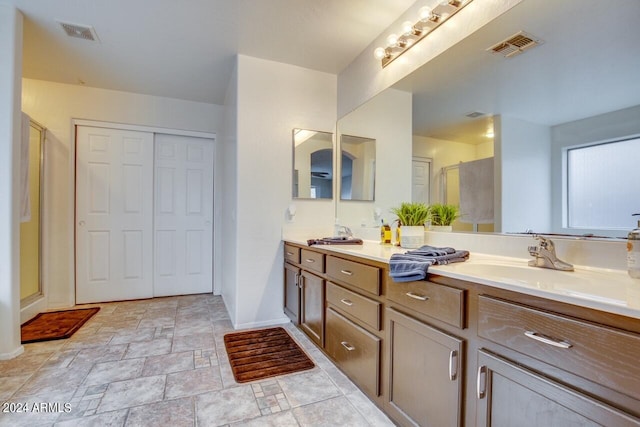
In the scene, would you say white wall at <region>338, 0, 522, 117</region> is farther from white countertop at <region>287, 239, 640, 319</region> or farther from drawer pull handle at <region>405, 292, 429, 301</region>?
drawer pull handle at <region>405, 292, 429, 301</region>

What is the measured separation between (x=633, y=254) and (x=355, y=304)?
1154mm

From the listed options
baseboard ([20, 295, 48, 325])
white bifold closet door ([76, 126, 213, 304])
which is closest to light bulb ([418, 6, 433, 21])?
white bifold closet door ([76, 126, 213, 304])

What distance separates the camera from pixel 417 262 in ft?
4.09

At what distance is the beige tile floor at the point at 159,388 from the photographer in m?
1.50

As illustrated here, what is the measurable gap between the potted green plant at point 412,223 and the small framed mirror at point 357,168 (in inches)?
22.2

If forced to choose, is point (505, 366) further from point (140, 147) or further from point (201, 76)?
point (140, 147)

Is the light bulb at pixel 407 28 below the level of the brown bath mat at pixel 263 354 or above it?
above

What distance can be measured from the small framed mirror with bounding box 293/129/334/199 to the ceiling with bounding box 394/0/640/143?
1.30 metres

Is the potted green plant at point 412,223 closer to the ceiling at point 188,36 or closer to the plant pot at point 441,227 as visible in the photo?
the plant pot at point 441,227

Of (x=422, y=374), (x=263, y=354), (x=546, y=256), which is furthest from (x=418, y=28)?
(x=263, y=354)

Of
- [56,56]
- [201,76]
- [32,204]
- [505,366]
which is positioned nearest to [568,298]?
[505,366]

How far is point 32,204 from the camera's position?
305cm

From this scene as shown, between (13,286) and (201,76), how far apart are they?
2.35 m

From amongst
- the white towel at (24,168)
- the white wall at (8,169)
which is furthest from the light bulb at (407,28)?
the white towel at (24,168)
